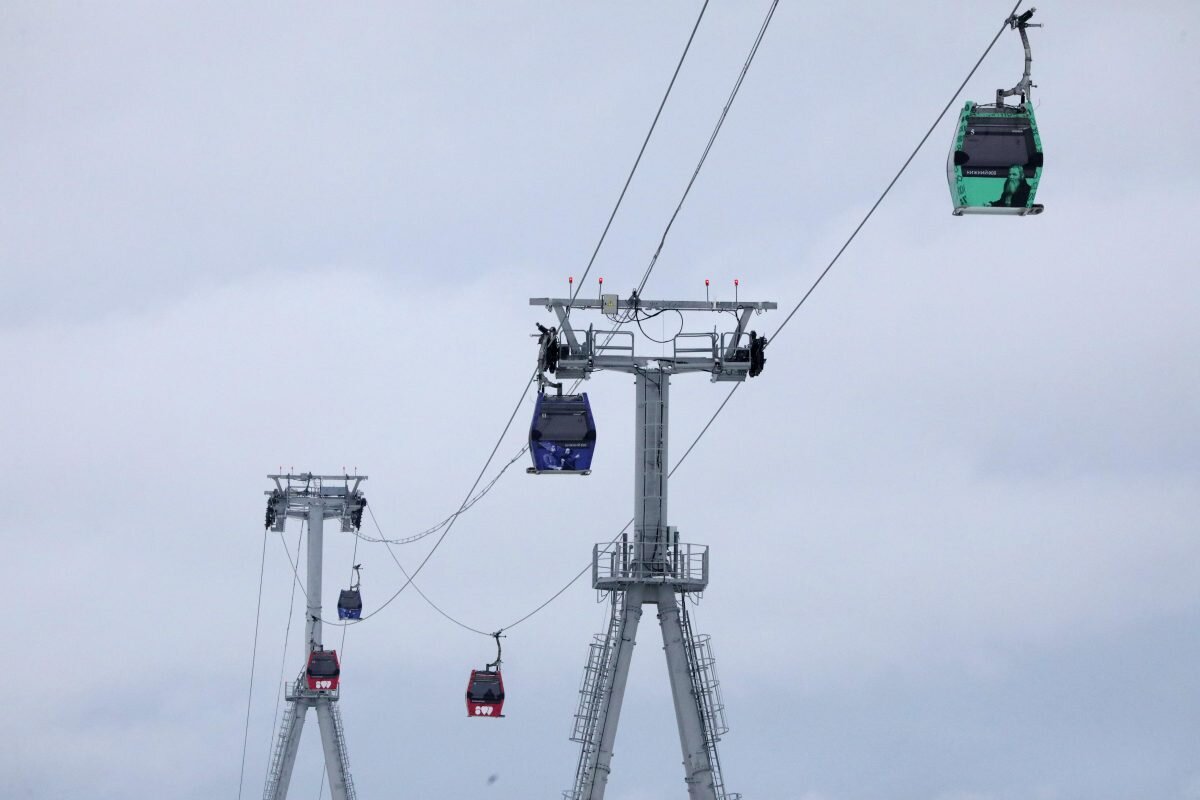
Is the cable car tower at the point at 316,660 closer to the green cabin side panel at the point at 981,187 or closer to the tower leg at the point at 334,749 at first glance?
the tower leg at the point at 334,749

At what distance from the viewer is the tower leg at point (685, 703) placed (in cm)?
4075

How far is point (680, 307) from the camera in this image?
4166 cm

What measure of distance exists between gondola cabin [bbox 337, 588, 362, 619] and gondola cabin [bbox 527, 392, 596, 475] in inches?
1278

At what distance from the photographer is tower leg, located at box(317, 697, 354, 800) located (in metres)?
70.1

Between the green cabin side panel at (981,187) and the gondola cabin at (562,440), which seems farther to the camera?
the gondola cabin at (562,440)

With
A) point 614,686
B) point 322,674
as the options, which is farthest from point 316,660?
point 614,686

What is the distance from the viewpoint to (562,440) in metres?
39.8

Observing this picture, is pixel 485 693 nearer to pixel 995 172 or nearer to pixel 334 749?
pixel 334 749

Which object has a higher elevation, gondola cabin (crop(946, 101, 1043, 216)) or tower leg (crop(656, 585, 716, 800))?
gondola cabin (crop(946, 101, 1043, 216))

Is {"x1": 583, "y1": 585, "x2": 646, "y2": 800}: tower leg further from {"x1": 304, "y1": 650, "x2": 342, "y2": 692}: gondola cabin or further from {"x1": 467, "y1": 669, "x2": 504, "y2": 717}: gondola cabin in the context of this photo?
{"x1": 304, "y1": 650, "x2": 342, "y2": 692}: gondola cabin

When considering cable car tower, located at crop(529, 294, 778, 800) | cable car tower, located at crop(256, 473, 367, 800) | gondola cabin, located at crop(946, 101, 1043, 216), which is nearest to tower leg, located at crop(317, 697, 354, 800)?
cable car tower, located at crop(256, 473, 367, 800)

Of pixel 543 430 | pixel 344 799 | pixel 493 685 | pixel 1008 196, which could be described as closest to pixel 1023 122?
pixel 1008 196

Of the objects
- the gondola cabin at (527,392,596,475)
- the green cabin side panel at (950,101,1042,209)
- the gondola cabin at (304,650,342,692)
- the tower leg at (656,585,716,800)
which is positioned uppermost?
the gondola cabin at (304,650,342,692)


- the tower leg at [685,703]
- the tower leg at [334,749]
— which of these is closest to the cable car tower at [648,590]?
the tower leg at [685,703]
